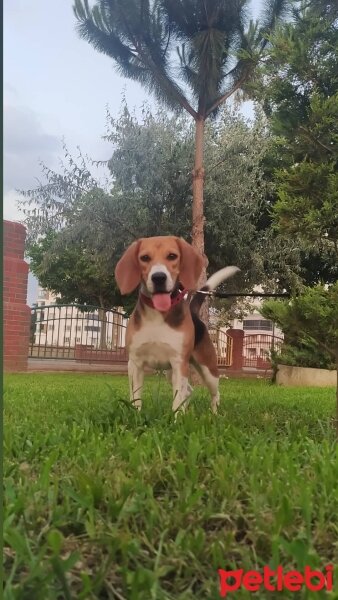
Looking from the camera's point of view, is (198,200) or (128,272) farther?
(198,200)

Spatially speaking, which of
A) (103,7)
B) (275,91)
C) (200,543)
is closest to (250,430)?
(200,543)

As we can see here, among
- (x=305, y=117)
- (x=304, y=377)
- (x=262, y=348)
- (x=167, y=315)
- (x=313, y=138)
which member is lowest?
(x=304, y=377)

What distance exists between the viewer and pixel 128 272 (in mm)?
1582

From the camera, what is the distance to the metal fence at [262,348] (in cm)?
564

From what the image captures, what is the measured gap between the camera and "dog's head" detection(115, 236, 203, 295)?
60.7 inches

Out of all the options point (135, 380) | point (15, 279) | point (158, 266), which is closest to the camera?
point (15, 279)

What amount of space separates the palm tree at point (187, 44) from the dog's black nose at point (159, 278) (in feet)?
1.16

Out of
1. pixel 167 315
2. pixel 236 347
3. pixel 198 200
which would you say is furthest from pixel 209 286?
pixel 236 347

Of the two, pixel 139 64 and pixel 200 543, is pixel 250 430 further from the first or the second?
pixel 139 64

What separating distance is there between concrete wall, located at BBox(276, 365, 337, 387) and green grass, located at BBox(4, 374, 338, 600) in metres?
4.29

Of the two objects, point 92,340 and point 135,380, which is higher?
point 92,340

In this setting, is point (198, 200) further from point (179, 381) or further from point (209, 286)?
point (179, 381)

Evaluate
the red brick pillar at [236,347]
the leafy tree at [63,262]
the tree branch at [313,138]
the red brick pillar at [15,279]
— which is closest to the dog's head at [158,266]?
the red brick pillar at [15,279]

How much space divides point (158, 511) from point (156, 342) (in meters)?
1.01
